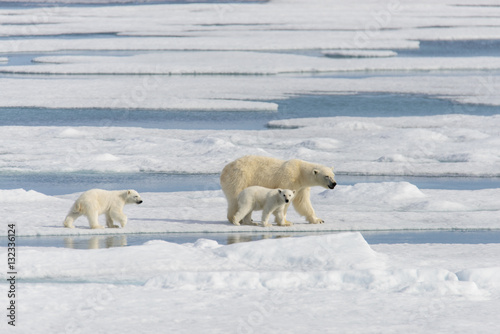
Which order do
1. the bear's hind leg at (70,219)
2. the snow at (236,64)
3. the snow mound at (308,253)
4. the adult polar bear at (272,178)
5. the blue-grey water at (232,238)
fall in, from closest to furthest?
the snow mound at (308,253) → the blue-grey water at (232,238) → the bear's hind leg at (70,219) → the adult polar bear at (272,178) → the snow at (236,64)

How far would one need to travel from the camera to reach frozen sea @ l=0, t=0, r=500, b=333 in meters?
5.69

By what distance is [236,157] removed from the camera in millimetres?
12609

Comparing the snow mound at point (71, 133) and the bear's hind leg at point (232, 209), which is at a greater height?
the snow mound at point (71, 133)

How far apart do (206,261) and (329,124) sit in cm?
925

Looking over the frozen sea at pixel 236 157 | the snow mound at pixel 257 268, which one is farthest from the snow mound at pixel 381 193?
the snow mound at pixel 257 268

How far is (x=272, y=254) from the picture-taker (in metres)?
6.91

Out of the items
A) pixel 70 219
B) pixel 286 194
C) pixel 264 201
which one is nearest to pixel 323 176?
pixel 286 194

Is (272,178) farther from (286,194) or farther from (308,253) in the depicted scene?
(308,253)

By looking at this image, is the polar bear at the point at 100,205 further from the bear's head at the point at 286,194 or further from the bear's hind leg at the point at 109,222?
the bear's head at the point at 286,194

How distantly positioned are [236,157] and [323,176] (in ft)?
14.8

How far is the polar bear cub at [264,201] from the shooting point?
26.1ft

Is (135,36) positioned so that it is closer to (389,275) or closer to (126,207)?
(126,207)

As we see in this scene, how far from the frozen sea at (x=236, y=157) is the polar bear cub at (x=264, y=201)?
161 mm

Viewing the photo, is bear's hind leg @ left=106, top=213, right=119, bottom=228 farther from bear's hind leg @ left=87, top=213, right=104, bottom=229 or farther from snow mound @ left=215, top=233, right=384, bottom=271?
snow mound @ left=215, top=233, right=384, bottom=271
